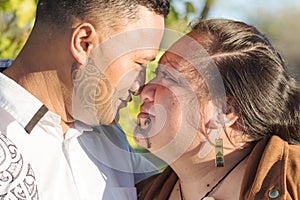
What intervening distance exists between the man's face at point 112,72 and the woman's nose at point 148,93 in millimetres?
88

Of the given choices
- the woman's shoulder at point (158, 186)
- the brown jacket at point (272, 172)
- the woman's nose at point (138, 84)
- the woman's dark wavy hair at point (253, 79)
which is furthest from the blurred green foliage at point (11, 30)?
the brown jacket at point (272, 172)

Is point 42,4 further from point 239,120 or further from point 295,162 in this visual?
point 295,162

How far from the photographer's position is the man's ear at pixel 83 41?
105 inches

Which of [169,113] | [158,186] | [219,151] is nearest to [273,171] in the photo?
[219,151]

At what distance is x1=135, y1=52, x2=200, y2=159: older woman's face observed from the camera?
2.57 m

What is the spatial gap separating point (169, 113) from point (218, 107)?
0.16m

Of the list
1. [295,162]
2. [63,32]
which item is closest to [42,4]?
[63,32]

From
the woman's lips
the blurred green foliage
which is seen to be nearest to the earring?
the woman's lips

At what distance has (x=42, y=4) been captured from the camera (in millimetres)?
2775

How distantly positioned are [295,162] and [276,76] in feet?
1.03

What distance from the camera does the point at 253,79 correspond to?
258 centimetres

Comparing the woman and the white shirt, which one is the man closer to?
the white shirt

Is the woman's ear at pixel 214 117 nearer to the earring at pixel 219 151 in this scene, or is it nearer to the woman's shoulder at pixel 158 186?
the earring at pixel 219 151

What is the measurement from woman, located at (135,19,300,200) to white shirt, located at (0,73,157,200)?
19 centimetres
